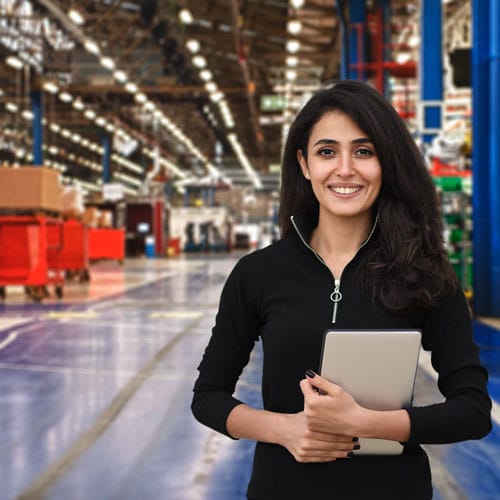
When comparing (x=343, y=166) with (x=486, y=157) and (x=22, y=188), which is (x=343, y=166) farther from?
(x=22, y=188)

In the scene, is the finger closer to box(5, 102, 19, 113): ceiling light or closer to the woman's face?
the woman's face

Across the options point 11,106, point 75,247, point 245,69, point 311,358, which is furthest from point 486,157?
point 11,106

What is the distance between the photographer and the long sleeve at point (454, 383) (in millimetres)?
1312

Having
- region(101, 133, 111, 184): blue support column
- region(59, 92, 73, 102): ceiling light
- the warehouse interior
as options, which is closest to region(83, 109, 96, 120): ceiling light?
the warehouse interior

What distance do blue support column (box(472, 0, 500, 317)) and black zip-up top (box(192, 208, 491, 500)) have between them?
672 cm

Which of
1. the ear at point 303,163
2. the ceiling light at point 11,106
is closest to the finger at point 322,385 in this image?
the ear at point 303,163

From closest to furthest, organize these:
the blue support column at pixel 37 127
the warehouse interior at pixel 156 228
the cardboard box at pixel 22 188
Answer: the warehouse interior at pixel 156 228, the cardboard box at pixel 22 188, the blue support column at pixel 37 127

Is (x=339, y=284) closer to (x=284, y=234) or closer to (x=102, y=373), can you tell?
(x=284, y=234)

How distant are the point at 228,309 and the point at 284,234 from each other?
21cm

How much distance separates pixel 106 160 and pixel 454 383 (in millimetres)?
36243

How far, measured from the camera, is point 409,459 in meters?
1.38

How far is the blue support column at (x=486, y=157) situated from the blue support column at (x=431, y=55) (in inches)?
151

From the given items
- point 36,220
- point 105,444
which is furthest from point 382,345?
point 36,220

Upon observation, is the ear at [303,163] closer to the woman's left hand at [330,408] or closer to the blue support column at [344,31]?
the woman's left hand at [330,408]
